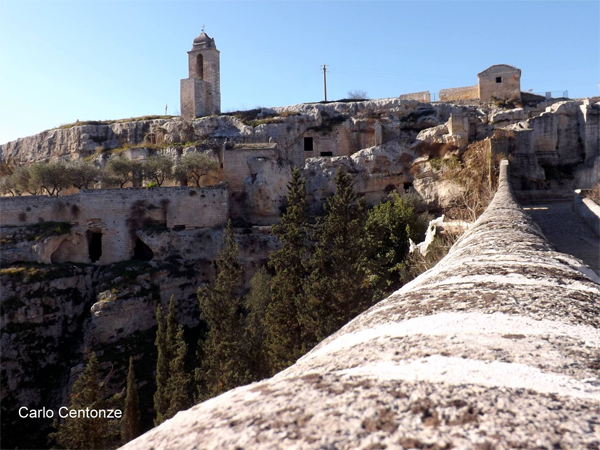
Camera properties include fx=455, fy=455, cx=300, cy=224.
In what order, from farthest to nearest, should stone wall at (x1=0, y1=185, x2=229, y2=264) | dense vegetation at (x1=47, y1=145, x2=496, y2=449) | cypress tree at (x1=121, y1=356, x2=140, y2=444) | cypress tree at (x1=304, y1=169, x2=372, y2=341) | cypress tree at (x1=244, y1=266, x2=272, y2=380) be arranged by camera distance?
stone wall at (x1=0, y1=185, x2=229, y2=264)
cypress tree at (x1=121, y1=356, x2=140, y2=444)
cypress tree at (x1=244, y1=266, x2=272, y2=380)
dense vegetation at (x1=47, y1=145, x2=496, y2=449)
cypress tree at (x1=304, y1=169, x2=372, y2=341)

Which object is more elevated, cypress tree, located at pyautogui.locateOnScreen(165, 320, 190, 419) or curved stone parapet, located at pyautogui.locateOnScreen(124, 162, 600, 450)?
curved stone parapet, located at pyautogui.locateOnScreen(124, 162, 600, 450)

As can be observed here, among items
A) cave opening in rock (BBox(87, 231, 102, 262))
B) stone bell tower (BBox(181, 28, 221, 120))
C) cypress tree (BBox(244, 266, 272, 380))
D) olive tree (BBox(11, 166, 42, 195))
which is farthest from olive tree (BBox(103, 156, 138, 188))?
cypress tree (BBox(244, 266, 272, 380))

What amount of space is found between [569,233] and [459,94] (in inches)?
876

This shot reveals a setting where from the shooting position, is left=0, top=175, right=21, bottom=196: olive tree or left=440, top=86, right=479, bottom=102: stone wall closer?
left=0, top=175, right=21, bottom=196: olive tree

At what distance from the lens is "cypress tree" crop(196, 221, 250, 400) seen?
10242mm

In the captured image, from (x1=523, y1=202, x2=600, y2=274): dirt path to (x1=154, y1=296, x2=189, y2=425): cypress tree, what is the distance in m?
7.98

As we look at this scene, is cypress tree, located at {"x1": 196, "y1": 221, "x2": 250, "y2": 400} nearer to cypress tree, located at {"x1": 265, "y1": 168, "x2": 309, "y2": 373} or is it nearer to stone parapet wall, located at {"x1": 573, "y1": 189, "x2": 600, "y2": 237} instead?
cypress tree, located at {"x1": 265, "y1": 168, "x2": 309, "y2": 373}

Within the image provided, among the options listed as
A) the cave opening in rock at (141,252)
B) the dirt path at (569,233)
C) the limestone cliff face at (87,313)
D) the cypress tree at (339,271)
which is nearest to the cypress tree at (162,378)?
the limestone cliff face at (87,313)

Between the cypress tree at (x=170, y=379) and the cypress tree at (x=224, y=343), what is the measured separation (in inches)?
20.8

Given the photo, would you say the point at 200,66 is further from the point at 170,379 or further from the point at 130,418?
the point at 130,418

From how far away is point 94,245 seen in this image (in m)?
22.9

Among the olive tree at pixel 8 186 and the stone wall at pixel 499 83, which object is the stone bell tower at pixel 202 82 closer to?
the olive tree at pixel 8 186

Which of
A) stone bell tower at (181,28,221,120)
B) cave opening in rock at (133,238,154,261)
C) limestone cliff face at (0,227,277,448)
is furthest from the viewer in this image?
stone bell tower at (181,28,221,120)

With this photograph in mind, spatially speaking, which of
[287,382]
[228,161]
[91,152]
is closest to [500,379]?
[287,382]
